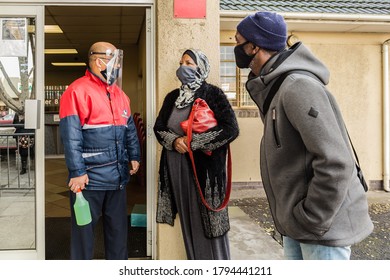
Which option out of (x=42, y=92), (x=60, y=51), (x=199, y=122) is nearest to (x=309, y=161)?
(x=199, y=122)

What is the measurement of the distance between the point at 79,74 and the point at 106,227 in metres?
11.8

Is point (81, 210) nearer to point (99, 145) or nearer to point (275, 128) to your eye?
point (99, 145)

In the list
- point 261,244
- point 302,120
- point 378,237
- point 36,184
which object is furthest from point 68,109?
point 378,237

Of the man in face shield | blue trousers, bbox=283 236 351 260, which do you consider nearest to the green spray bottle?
the man in face shield

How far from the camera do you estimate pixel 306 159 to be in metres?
1.39

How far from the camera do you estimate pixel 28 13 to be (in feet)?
10.0

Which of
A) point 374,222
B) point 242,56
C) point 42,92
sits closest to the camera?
point 242,56

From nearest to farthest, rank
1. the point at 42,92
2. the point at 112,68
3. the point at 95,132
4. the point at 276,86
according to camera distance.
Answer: the point at 276,86 < the point at 95,132 < the point at 112,68 < the point at 42,92

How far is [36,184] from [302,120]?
2554 mm

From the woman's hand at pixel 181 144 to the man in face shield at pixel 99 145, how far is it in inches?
17.7

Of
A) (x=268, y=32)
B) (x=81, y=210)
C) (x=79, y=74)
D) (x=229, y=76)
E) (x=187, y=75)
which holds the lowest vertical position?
(x=81, y=210)
